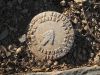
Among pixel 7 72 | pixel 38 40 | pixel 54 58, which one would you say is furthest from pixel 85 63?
pixel 7 72

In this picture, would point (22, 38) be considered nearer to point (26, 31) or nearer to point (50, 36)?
point (26, 31)

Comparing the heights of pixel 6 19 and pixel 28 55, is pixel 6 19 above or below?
above

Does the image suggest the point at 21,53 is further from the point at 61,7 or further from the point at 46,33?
the point at 61,7

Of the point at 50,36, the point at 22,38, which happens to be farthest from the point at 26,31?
the point at 50,36
